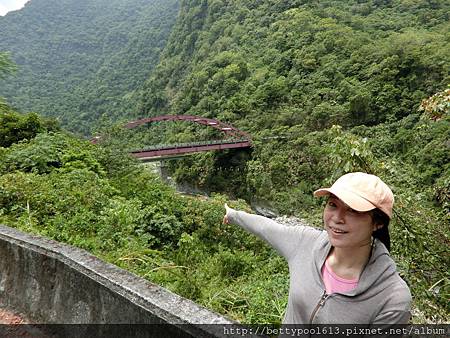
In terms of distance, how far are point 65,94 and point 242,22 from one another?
3994 cm

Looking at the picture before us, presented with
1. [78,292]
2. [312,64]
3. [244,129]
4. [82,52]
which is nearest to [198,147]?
[244,129]

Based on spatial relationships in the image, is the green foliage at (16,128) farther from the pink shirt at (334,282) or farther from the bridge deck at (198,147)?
the bridge deck at (198,147)

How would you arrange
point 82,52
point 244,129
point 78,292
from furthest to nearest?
point 82,52 < point 244,129 < point 78,292

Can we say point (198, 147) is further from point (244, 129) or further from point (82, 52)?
point (82, 52)

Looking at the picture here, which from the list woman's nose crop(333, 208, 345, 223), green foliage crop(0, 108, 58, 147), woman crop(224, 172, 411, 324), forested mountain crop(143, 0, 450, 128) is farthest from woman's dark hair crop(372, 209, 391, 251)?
forested mountain crop(143, 0, 450, 128)

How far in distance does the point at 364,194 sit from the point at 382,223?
0.15 m

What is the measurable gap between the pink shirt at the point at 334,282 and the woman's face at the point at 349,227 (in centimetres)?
11

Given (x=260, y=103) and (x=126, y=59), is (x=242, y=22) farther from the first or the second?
(x=126, y=59)

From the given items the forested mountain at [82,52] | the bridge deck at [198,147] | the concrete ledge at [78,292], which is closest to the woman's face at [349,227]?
the concrete ledge at [78,292]

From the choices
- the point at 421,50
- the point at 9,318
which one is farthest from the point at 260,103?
the point at 9,318

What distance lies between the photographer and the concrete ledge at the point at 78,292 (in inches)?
63.8

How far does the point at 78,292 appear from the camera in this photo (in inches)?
80.7

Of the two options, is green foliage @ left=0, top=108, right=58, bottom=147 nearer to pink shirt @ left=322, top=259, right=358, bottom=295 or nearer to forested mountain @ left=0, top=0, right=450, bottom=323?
forested mountain @ left=0, top=0, right=450, bottom=323

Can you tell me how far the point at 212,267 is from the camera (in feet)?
17.6
